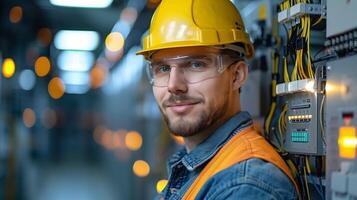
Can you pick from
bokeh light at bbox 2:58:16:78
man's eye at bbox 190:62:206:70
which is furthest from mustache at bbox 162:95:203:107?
bokeh light at bbox 2:58:16:78

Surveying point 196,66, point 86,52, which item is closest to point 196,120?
point 196,66

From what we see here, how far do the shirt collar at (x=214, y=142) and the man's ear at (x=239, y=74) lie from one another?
18 centimetres

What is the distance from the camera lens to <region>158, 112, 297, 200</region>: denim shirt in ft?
5.34

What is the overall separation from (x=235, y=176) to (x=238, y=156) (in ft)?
0.37

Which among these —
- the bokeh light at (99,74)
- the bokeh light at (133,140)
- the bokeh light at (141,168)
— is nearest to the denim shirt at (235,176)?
the bokeh light at (141,168)

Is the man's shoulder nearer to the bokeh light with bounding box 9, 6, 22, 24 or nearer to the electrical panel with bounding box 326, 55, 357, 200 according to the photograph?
the electrical panel with bounding box 326, 55, 357, 200

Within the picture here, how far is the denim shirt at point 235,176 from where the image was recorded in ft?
5.34

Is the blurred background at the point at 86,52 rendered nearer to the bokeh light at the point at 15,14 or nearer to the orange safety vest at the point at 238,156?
the bokeh light at the point at 15,14

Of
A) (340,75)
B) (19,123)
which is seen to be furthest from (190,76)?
(19,123)

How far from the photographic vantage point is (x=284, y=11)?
225 cm

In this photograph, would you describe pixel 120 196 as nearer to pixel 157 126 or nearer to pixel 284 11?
pixel 157 126

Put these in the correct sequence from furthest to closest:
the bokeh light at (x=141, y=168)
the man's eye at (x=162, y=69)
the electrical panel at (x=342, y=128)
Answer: the bokeh light at (x=141, y=168) → the man's eye at (x=162, y=69) → the electrical panel at (x=342, y=128)

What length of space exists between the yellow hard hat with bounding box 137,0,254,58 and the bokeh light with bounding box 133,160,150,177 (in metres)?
4.86

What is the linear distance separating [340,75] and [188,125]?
662mm
